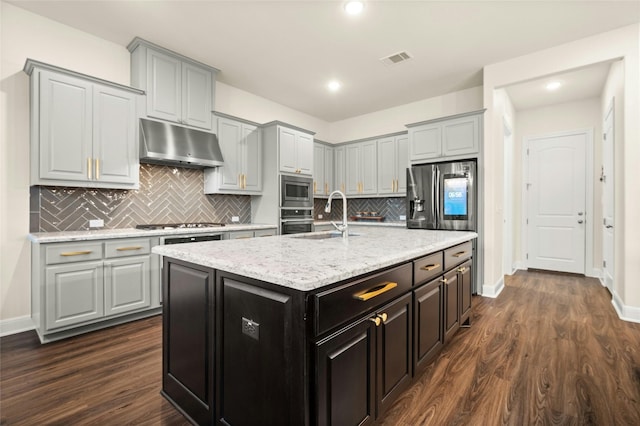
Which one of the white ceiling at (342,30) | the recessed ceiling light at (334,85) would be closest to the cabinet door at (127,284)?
the white ceiling at (342,30)

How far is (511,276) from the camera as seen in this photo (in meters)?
5.14

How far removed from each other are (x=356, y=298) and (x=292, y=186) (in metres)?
3.52

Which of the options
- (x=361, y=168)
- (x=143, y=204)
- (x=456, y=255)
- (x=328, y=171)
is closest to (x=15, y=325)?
(x=143, y=204)

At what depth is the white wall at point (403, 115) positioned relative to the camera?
4.72m

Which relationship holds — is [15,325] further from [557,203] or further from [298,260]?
[557,203]

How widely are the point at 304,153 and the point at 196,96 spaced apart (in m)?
1.79

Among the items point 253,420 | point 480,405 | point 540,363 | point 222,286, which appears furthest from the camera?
point 540,363

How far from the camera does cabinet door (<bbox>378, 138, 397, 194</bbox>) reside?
5.21 m

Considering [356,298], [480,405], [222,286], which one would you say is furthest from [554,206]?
[222,286]

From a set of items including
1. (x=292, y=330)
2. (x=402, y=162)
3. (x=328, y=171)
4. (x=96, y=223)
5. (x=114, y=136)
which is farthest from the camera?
(x=328, y=171)

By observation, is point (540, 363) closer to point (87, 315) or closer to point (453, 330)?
point (453, 330)

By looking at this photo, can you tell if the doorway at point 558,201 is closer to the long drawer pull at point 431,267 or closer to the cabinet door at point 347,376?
the long drawer pull at point 431,267

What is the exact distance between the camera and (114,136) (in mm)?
3076

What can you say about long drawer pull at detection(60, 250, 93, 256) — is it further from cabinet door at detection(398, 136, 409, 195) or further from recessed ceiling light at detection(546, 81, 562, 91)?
recessed ceiling light at detection(546, 81, 562, 91)
